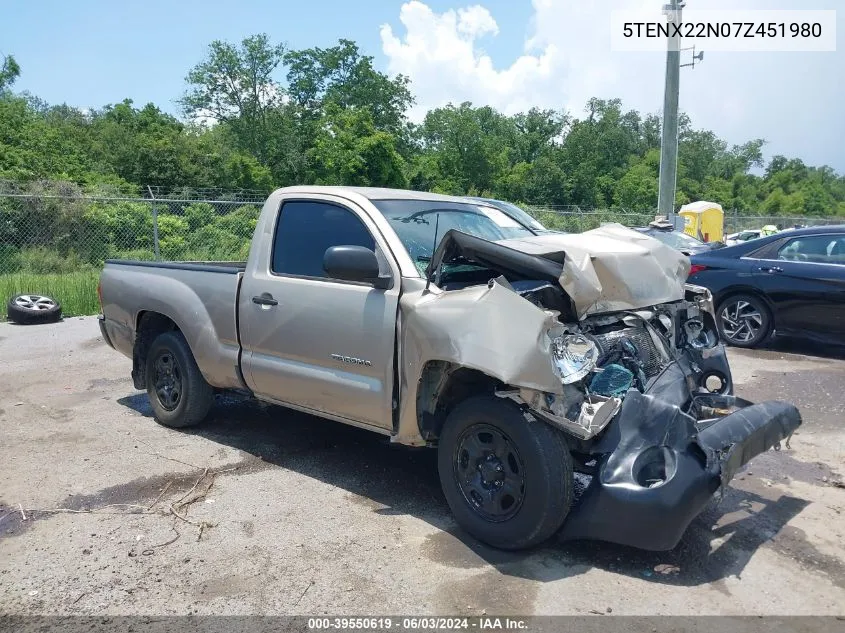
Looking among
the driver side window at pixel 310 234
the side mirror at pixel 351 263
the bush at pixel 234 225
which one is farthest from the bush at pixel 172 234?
the side mirror at pixel 351 263

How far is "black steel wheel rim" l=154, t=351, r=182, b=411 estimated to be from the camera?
6.00 meters

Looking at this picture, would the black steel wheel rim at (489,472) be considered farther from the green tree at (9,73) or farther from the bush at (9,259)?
the green tree at (9,73)

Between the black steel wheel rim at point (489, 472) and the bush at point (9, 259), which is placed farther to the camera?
the bush at point (9, 259)

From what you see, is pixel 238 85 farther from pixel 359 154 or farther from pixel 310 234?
pixel 310 234

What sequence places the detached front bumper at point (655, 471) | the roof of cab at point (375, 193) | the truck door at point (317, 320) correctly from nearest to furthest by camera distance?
the detached front bumper at point (655, 471) → the truck door at point (317, 320) → the roof of cab at point (375, 193)

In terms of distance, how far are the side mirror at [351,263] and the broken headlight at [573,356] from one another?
1202 millimetres

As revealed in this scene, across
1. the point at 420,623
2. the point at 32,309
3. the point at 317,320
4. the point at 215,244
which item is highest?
the point at 215,244

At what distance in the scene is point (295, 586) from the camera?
11.7ft

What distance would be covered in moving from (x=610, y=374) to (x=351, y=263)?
62.8 inches

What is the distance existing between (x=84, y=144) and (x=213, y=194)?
9359mm

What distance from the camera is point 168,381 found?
6117 millimetres

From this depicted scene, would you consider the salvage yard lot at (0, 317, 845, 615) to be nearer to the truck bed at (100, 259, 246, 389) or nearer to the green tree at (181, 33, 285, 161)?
the truck bed at (100, 259, 246, 389)

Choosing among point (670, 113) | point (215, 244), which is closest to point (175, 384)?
point (215, 244)

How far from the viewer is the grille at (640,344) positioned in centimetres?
405
